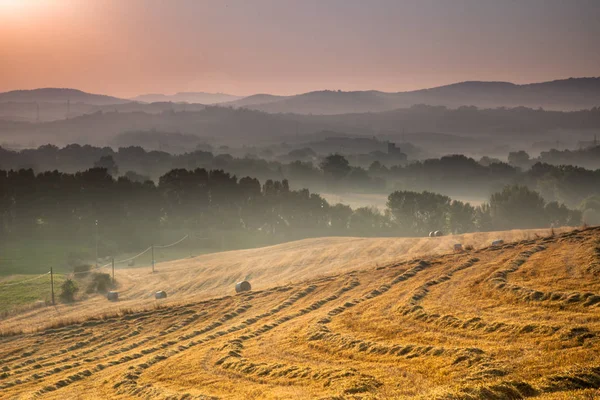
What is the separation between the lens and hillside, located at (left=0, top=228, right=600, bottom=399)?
72.2 ft

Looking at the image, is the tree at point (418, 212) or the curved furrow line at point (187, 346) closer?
the curved furrow line at point (187, 346)

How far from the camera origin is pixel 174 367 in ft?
98.9

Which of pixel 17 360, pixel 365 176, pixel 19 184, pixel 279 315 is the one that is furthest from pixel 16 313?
pixel 365 176

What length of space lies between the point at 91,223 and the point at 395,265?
79.9 m

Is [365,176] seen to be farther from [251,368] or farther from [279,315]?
[251,368]

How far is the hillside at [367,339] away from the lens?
2202 centimetres

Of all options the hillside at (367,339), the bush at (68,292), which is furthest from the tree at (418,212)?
the hillside at (367,339)

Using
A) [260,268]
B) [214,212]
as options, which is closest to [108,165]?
[214,212]

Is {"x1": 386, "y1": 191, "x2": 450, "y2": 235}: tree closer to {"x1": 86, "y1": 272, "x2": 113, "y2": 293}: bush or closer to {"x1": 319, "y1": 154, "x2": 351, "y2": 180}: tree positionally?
{"x1": 319, "y1": 154, "x2": 351, "y2": 180}: tree

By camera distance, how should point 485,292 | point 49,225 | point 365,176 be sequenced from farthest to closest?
point 365,176
point 49,225
point 485,292

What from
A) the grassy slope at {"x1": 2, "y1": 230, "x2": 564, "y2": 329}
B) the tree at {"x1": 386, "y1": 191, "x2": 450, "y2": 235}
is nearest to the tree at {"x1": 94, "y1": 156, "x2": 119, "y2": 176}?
the tree at {"x1": 386, "y1": 191, "x2": 450, "y2": 235}

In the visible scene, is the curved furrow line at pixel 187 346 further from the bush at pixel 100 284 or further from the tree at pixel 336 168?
the tree at pixel 336 168

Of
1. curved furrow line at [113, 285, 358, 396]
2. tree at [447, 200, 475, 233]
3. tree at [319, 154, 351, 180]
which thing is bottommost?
tree at [447, 200, 475, 233]

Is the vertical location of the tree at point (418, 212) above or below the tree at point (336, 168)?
below
